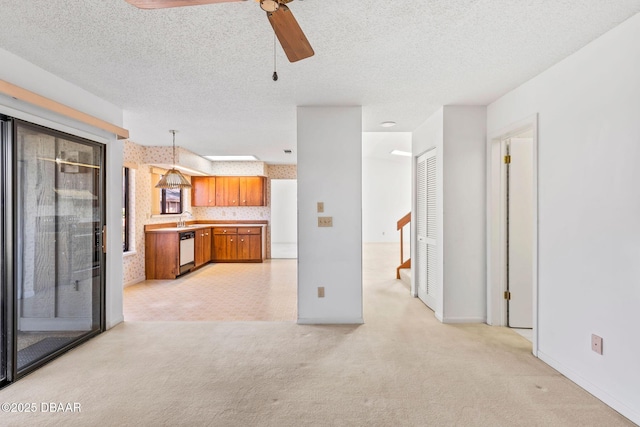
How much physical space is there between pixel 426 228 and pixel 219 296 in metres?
3.13

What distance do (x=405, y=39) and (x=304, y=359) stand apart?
260cm

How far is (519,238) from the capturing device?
11.6 ft

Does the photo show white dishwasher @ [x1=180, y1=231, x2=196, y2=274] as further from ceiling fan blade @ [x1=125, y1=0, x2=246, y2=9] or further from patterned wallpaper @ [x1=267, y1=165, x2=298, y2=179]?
ceiling fan blade @ [x1=125, y1=0, x2=246, y2=9]

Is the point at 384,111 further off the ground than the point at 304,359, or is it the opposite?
the point at 384,111

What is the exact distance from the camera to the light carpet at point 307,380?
203 cm

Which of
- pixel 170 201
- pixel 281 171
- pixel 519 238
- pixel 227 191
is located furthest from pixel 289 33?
pixel 281 171

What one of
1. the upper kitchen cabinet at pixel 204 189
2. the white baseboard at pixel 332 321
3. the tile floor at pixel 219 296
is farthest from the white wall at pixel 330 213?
the upper kitchen cabinet at pixel 204 189

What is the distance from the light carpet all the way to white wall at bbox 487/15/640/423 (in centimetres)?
26

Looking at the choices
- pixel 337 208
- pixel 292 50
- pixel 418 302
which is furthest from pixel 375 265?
pixel 292 50

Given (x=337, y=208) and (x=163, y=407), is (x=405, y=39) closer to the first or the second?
(x=337, y=208)

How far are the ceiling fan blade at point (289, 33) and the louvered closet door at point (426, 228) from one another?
266 centimetres

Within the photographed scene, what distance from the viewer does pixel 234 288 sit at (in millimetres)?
5367

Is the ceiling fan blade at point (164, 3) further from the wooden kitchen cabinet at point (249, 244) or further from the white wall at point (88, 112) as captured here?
the wooden kitchen cabinet at point (249, 244)

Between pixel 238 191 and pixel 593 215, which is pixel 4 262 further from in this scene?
pixel 238 191
